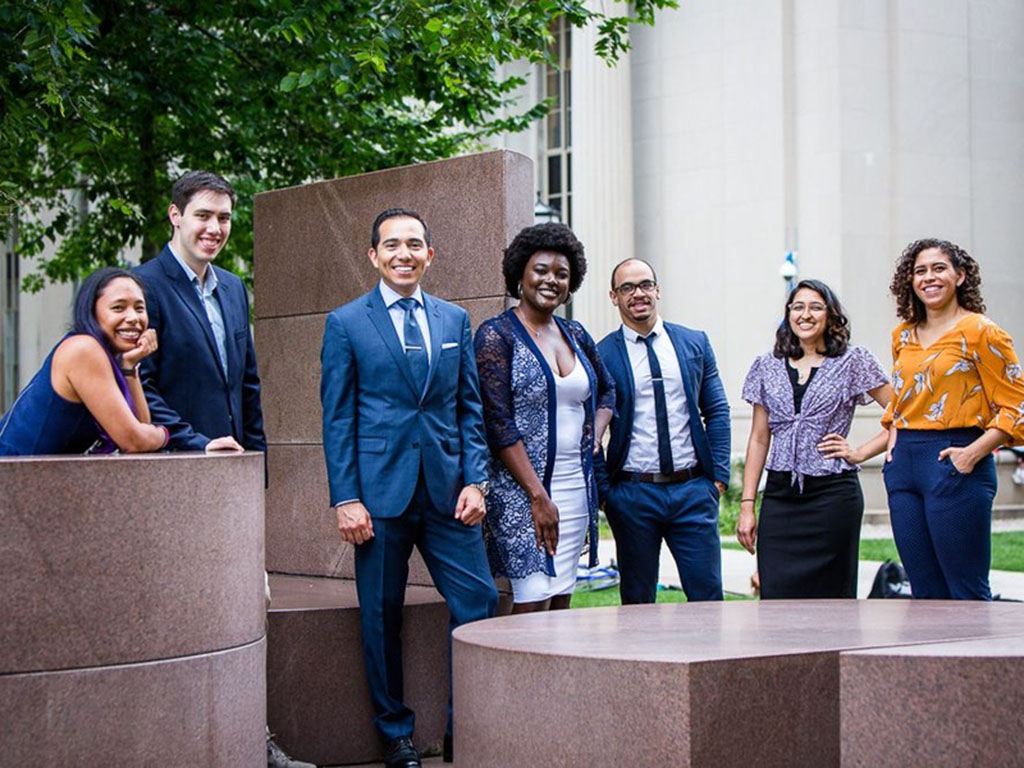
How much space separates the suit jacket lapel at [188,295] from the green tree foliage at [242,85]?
2.24 meters

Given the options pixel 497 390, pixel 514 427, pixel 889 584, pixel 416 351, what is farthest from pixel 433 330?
pixel 889 584

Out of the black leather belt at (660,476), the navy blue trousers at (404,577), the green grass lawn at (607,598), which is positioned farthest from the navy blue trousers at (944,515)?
the green grass lawn at (607,598)

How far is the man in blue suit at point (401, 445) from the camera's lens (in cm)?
573

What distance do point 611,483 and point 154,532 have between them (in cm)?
255

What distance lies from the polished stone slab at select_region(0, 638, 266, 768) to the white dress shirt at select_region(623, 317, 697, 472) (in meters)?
2.23

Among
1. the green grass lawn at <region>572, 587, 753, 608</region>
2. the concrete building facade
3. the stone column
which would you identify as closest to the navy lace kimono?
the green grass lawn at <region>572, 587, 753, 608</region>

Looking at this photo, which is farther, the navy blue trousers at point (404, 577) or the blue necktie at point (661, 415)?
the blue necktie at point (661, 415)

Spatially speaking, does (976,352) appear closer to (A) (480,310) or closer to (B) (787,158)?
(A) (480,310)

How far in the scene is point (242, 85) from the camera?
40.0 ft

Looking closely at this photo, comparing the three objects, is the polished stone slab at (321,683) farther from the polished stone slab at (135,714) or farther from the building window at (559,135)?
the building window at (559,135)

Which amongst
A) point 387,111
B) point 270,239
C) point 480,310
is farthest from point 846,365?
point 387,111

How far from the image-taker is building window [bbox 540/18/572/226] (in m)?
29.9

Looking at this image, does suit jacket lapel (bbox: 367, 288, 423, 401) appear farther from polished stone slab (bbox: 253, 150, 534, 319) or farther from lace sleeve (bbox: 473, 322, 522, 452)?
polished stone slab (bbox: 253, 150, 534, 319)

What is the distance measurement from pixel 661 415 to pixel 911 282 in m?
1.29
